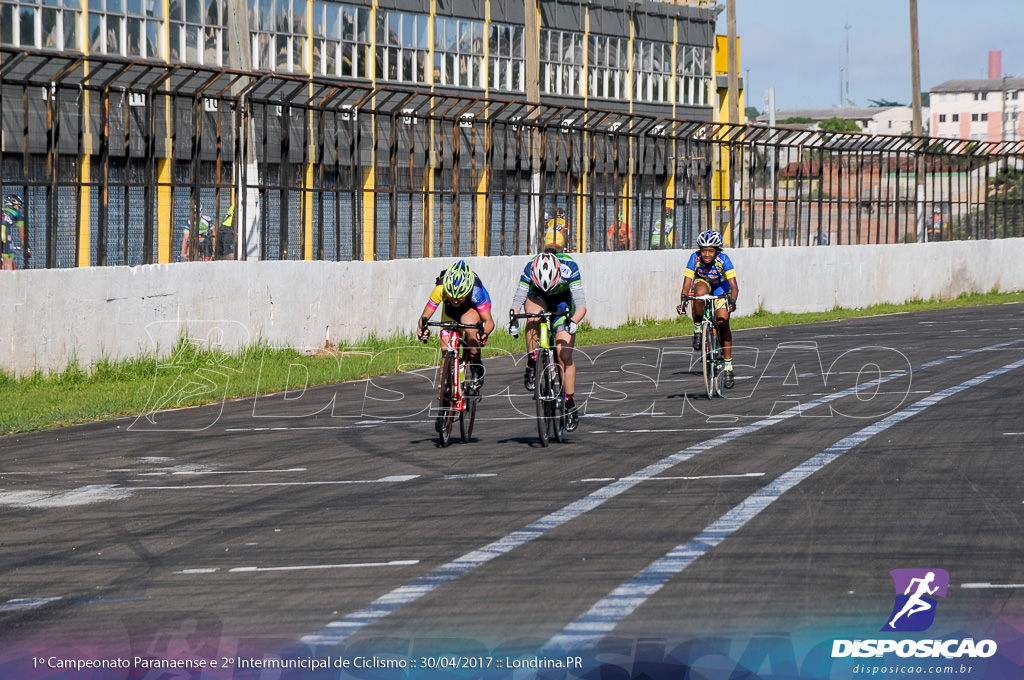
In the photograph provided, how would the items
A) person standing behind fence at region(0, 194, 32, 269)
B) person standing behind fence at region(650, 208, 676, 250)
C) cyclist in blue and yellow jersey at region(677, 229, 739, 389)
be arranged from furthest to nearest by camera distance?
person standing behind fence at region(650, 208, 676, 250) → person standing behind fence at region(0, 194, 32, 269) → cyclist in blue and yellow jersey at region(677, 229, 739, 389)

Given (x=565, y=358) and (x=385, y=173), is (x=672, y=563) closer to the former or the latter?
(x=565, y=358)

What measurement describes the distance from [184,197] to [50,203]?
298cm

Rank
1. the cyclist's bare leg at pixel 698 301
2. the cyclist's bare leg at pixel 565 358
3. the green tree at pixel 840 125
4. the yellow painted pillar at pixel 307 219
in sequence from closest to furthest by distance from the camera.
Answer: the cyclist's bare leg at pixel 565 358, the cyclist's bare leg at pixel 698 301, the yellow painted pillar at pixel 307 219, the green tree at pixel 840 125

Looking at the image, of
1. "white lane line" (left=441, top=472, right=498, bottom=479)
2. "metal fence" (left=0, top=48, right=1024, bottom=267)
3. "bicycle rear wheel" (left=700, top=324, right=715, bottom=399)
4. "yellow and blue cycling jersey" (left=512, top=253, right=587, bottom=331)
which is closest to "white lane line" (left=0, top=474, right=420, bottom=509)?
"white lane line" (left=441, top=472, right=498, bottom=479)

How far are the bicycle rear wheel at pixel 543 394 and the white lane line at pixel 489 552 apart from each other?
1.21 meters

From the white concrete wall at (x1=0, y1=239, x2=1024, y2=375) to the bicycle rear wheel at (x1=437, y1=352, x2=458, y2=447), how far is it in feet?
21.9

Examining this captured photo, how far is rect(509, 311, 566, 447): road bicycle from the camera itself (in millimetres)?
12820

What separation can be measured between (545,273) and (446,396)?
139 cm

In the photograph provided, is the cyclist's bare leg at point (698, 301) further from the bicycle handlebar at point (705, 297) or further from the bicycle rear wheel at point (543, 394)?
the bicycle rear wheel at point (543, 394)

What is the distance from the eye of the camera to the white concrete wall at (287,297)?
18.0 m

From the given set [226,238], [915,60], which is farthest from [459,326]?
[915,60]

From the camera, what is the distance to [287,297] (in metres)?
22.5

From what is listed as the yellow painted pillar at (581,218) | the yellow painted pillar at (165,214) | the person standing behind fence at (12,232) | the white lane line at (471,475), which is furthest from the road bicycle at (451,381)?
the yellow painted pillar at (581,218)

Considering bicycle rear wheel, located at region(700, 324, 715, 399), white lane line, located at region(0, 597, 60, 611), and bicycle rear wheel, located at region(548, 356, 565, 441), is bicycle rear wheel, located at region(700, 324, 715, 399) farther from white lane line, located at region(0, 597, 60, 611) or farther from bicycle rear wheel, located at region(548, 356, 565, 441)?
white lane line, located at region(0, 597, 60, 611)
